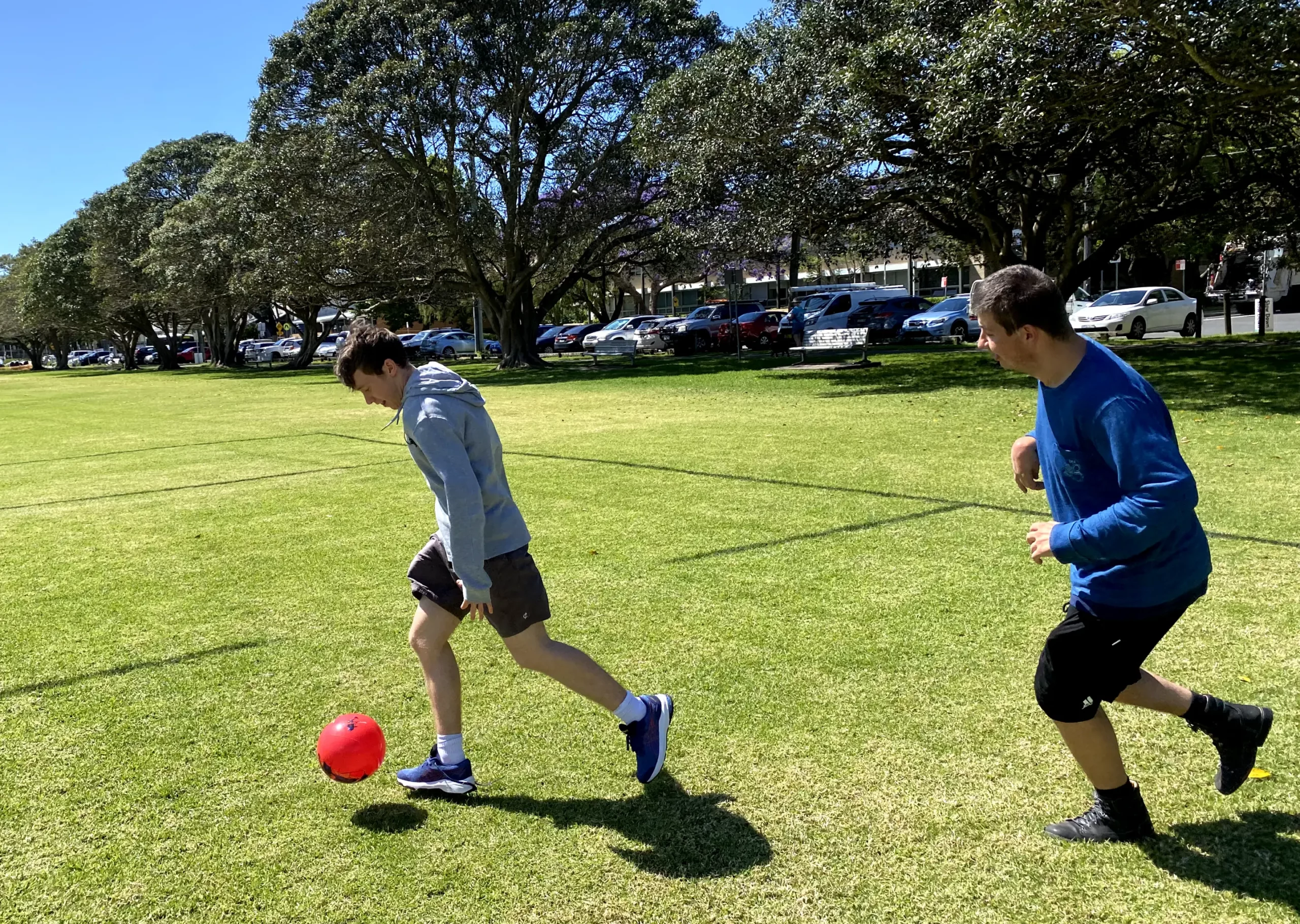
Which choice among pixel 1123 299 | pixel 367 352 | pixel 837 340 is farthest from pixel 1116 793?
pixel 1123 299

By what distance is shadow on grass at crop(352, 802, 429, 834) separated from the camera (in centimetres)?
329

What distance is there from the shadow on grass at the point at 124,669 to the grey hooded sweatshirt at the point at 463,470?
239 centimetres

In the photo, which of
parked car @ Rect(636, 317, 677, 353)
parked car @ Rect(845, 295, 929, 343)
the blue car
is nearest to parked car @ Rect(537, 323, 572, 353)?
parked car @ Rect(636, 317, 677, 353)

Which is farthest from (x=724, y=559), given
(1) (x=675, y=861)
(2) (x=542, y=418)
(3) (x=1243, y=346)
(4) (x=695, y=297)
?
(4) (x=695, y=297)

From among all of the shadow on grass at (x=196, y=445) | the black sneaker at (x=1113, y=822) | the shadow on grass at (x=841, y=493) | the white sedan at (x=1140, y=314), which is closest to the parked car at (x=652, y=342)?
the white sedan at (x=1140, y=314)

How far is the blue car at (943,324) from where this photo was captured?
34.5m

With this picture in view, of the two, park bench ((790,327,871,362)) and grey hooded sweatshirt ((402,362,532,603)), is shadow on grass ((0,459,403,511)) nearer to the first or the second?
grey hooded sweatshirt ((402,362,532,603))

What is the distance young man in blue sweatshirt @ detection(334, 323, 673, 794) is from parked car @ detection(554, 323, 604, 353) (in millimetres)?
42273

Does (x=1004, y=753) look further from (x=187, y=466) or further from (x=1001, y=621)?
(x=187, y=466)

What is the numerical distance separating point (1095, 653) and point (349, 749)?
238cm

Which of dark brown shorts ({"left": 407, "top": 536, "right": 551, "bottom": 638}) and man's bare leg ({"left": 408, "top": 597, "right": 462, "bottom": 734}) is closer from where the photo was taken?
dark brown shorts ({"left": 407, "top": 536, "right": 551, "bottom": 638})

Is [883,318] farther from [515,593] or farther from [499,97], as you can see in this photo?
[515,593]

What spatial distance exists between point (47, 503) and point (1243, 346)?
24.3 m

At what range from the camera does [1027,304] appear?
8.33 feet
